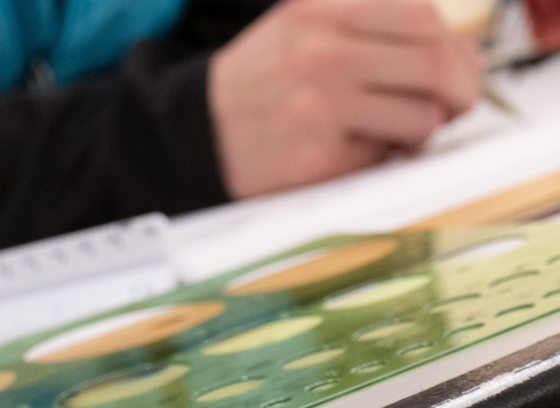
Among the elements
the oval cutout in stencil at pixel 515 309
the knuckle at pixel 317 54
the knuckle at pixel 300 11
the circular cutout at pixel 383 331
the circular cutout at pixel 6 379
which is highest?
the knuckle at pixel 300 11

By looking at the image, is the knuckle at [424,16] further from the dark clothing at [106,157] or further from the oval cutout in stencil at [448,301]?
the oval cutout in stencil at [448,301]

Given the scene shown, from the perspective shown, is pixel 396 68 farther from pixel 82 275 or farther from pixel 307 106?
pixel 82 275

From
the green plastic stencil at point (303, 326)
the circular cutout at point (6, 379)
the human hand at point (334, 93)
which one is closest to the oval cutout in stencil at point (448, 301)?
the green plastic stencil at point (303, 326)

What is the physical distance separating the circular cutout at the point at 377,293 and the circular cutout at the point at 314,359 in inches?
1.4

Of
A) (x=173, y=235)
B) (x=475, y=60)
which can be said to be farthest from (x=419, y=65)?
(x=173, y=235)

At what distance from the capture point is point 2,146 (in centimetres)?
42

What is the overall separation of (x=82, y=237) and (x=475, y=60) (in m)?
0.23

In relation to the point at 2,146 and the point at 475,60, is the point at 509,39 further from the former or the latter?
the point at 2,146

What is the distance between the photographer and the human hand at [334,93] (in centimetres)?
42

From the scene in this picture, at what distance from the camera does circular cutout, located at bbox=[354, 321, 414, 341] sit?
185 mm

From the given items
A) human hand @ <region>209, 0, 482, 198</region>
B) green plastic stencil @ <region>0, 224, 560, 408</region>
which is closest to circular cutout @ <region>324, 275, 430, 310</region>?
green plastic stencil @ <region>0, 224, 560, 408</region>

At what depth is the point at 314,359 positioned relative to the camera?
0.18m

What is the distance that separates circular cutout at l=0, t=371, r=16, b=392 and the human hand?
21 cm

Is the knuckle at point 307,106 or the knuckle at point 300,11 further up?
the knuckle at point 300,11
